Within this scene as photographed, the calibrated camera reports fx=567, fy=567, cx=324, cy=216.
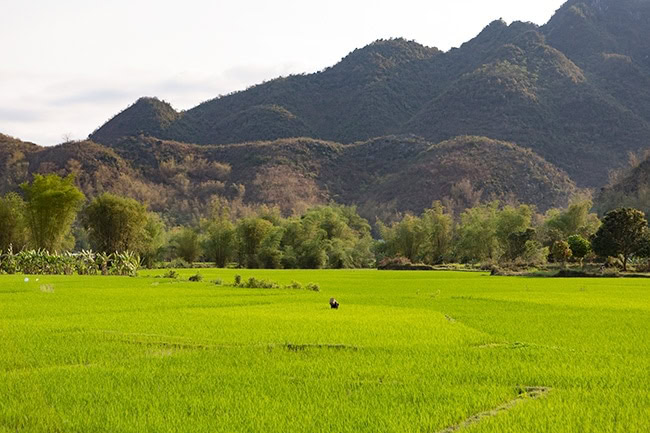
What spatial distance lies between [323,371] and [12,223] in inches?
1940

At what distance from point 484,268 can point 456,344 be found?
44940mm

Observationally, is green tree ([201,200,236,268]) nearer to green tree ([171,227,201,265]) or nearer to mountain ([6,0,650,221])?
green tree ([171,227,201,265])

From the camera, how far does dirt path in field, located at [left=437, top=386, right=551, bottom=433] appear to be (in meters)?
5.48

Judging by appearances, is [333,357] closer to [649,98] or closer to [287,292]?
[287,292]

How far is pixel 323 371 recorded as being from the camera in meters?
7.82

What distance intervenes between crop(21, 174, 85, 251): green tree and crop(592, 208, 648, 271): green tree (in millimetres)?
40075

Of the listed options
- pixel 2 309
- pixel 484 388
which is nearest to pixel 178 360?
pixel 484 388

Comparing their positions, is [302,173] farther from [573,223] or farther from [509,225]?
[573,223]

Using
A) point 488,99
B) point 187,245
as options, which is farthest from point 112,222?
point 488,99

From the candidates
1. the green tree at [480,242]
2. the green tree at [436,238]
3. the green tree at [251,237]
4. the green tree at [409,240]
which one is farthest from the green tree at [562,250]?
the green tree at [251,237]

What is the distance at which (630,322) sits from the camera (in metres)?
13.2

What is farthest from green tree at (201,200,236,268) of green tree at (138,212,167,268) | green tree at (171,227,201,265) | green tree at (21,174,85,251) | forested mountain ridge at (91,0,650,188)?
forested mountain ridge at (91,0,650,188)

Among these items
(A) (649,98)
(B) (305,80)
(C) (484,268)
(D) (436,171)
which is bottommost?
(C) (484,268)

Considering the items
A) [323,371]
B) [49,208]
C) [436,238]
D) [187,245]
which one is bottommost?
[323,371]
